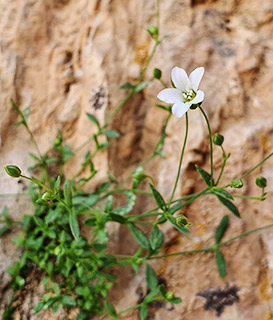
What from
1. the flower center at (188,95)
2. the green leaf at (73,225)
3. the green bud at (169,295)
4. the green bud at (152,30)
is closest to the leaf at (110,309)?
the green bud at (169,295)

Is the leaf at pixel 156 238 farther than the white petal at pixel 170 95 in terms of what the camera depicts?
Yes

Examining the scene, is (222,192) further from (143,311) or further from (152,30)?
(152,30)

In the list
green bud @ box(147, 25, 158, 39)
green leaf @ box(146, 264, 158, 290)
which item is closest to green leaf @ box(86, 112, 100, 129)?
green bud @ box(147, 25, 158, 39)

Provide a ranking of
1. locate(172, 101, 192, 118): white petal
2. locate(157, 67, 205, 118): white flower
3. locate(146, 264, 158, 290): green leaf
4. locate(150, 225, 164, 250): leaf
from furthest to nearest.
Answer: locate(146, 264, 158, 290): green leaf < locate(150, 225, 164, 250): leaf < locate(157, 67, 205, 118): white flower < locate(172, 101, 192, 118): white petal

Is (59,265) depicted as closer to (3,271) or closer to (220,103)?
(3,271)

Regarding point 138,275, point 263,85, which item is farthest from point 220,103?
point 138,275

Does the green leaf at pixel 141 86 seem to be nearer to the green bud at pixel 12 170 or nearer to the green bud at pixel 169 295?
the green bud at pixel 12 170

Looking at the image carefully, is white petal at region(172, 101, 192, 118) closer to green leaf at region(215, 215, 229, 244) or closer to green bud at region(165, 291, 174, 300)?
green leaf at region(215, 215, 229, 244)
